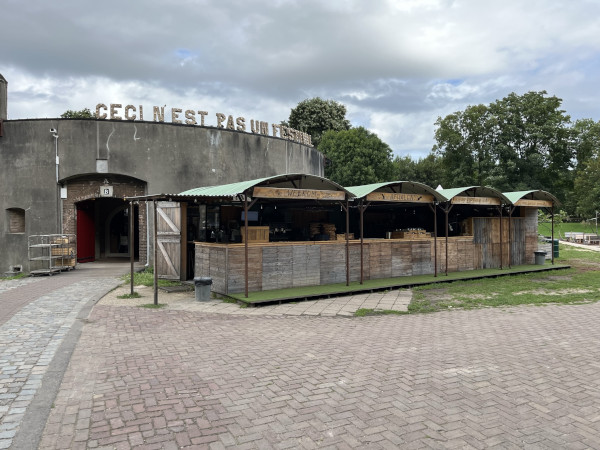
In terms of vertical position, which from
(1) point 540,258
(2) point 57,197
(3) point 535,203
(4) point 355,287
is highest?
(2) point 57,197

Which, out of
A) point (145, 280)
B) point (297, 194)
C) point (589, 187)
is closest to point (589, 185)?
point (589, 187)

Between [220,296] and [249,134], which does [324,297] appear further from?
[249,134]

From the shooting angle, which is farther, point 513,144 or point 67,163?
point 513,144

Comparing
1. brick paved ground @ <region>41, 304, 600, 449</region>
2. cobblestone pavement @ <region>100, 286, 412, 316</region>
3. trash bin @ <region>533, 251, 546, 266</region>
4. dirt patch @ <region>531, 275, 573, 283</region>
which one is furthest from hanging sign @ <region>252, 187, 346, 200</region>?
trash bin @ <region>533, 251, 546, 266</region>

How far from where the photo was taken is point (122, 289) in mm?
12734

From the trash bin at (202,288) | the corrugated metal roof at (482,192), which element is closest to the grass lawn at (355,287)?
the trash bin at (202,288)

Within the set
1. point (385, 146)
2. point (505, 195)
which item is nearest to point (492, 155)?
point (385, 146)

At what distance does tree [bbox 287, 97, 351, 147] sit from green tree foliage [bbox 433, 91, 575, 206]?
10.9m

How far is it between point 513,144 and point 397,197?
30.6 meters

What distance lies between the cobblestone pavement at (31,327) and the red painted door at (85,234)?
323 centimetres

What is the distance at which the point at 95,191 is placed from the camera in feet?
56.3

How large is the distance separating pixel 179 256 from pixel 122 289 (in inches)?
78.0

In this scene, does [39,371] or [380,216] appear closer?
[39,371]

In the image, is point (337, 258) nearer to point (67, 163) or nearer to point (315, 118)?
point (67, 163)
